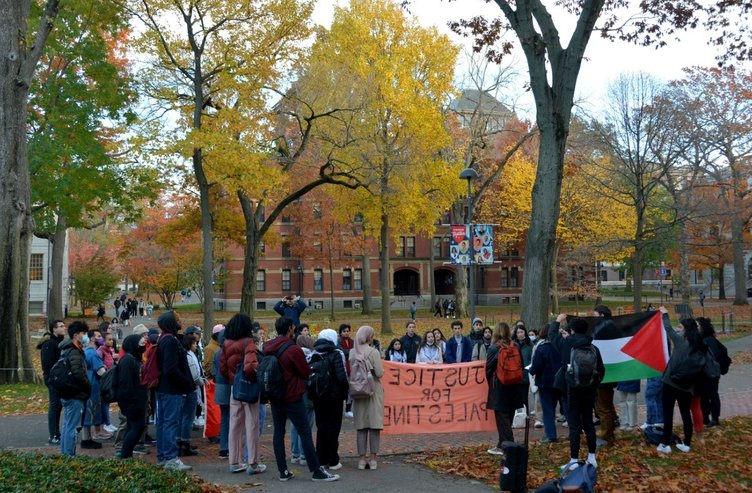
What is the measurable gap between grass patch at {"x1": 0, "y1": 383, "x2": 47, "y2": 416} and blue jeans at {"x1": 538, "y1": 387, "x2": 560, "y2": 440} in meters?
9.90

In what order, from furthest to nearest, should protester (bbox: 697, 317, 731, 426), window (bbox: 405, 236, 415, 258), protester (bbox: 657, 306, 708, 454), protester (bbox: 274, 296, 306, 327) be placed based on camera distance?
window (bbox: 405, 236, 415, 258) → protester (bbox: 274, 296, 306, 327) → protester (bbox: 697, 317, 731, 426) → protester (bbox: 657, 306, 708, 454)

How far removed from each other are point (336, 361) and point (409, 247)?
58.8 m

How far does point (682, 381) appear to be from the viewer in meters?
9.27

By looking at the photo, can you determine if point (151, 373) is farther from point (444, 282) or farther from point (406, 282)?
point (444, 282)

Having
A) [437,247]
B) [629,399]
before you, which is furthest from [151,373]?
[437,247]

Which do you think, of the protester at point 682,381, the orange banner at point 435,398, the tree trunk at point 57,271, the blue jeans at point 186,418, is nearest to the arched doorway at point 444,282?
the tree trunk at point 57,271

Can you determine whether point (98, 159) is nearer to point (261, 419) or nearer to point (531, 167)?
point (261, 419)

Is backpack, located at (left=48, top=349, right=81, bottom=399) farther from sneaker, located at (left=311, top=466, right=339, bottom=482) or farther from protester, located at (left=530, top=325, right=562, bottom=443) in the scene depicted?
protester, located at (left=530, top=325, right=562, bottom=443)

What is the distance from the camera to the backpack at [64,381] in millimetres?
8719

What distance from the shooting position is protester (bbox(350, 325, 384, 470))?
8.91m

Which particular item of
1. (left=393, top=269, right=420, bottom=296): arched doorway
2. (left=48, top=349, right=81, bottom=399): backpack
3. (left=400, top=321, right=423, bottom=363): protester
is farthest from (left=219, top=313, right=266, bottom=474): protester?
(left=393, top=269, right=420, bottom=296): arched doorway

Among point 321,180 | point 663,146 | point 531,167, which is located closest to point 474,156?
point 531,167

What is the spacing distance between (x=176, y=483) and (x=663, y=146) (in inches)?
1152

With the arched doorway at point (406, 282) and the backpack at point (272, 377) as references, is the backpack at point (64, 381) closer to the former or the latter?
A: the backpack at point (272, 377)
